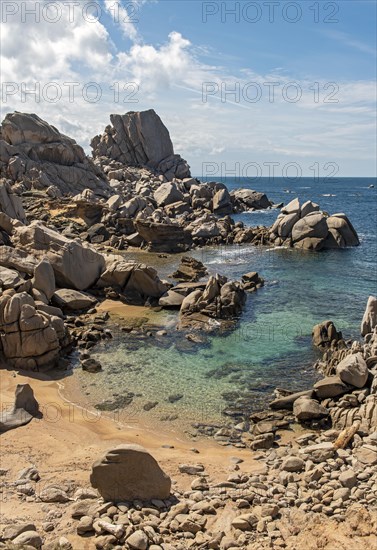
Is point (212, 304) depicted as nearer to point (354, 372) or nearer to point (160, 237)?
point (354, 372)

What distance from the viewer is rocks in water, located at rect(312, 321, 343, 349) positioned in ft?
77.2

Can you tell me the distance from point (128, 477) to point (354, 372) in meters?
9.96

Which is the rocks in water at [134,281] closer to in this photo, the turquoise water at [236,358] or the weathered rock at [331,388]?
the turquoise water at [236,358]

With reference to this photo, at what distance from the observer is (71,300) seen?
90.1 ft

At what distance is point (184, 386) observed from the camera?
64.1 feet

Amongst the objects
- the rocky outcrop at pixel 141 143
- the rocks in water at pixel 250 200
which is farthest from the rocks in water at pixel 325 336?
the rocky outcrop at pixel 141 143

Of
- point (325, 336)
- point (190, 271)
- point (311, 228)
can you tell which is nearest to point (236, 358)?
Answer: point (325, 336)

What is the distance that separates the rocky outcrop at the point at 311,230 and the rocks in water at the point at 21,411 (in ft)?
124

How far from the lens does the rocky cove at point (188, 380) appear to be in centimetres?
1064

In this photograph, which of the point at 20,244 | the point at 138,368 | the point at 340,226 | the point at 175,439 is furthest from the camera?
the point at 340,226

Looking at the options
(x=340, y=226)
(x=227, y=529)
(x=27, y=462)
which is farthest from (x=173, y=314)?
(x=340, y=226)

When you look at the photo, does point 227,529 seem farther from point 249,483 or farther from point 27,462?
point 27,462

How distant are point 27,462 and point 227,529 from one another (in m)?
6.04

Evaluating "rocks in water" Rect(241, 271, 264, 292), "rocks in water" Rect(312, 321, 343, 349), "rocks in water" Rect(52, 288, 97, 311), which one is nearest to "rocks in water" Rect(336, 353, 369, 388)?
"rocks in water" Rect(312, 321, 343, 349)
